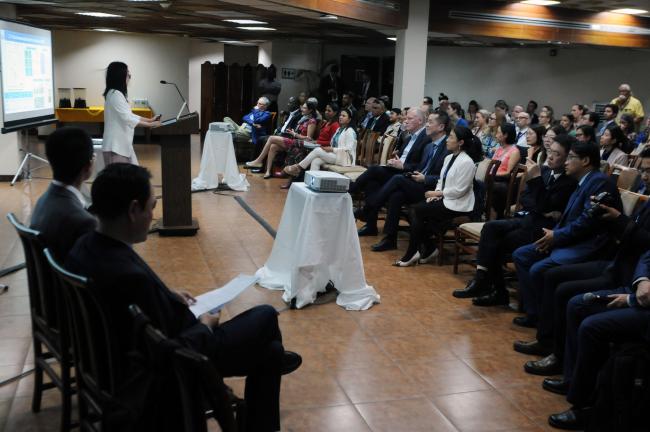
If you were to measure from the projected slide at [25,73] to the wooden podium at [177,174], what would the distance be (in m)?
1.22

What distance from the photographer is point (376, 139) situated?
747 centimetres

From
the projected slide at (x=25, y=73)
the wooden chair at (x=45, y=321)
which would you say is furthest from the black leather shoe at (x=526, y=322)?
the projected slide at (x=25, y=73)

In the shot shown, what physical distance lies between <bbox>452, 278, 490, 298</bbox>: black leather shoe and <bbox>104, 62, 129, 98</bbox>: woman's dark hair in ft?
10.6

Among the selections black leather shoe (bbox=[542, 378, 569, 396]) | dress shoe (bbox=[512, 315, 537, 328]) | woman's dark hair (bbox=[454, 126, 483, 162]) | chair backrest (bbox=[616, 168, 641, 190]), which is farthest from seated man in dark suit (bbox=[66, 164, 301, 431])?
chair backrest (bbox=[616, 168, 641, 190])

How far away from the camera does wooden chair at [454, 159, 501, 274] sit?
4591 mm

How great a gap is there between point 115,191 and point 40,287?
28.9 inches

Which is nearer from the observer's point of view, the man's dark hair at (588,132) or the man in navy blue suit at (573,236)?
the man in navy blue suit at (573,236)

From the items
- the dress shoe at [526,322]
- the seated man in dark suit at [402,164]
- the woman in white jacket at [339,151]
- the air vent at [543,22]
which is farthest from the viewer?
the air vent at [543,22]

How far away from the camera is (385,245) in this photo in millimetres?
5551

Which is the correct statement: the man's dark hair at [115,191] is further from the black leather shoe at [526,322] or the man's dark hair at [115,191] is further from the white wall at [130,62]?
the white wall at [130,62]

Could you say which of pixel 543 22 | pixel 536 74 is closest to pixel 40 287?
pixel 543 22

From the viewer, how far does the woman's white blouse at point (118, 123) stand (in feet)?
17.8

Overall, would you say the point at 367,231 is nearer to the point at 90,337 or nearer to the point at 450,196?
the point at 450,196

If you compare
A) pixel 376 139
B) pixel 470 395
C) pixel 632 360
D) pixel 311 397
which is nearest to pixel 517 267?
pixel 470 395
